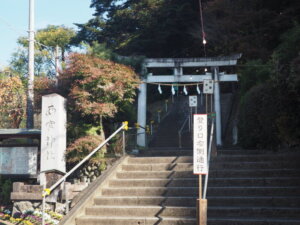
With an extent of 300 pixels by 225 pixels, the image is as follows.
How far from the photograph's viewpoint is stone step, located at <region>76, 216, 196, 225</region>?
7.17m

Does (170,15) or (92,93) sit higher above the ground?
(170,15)

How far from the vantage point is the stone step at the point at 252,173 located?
27.4ft

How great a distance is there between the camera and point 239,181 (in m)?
8.28

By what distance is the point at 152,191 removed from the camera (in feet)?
27.5

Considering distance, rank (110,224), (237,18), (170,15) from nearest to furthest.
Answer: (110,224) < (237,18) < (170,15)

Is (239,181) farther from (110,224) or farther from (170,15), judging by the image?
(170,15)

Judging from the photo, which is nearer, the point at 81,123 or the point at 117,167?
the point at 117,167

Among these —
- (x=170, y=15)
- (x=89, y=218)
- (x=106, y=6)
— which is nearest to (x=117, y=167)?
(x=89, y=218)

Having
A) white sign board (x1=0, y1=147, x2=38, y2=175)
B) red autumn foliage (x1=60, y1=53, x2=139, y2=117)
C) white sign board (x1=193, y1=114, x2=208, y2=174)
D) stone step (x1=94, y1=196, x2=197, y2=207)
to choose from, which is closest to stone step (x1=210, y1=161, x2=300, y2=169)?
stone step (x1=94, y1=196, x2=197, y2=207)

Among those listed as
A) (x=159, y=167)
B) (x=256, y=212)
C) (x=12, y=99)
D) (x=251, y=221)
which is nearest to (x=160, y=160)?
(x=159, y=167)

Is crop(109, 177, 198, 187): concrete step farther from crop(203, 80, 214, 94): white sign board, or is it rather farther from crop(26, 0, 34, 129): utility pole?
crop(26, 0, 34, 129): utility pole

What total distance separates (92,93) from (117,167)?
9.00 ft

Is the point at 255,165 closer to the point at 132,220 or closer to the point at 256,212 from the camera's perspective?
the point at 256,212

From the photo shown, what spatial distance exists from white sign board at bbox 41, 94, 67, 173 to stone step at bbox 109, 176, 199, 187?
6.99ft
